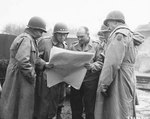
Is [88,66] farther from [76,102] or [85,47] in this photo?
[76,102]

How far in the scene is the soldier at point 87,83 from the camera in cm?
471

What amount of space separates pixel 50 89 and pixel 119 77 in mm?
1437

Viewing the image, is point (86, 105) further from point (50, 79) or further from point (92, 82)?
point (50, 79)

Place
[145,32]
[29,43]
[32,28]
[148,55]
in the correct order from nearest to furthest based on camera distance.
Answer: [29,43] < [32,28] < [148,55] < [145,32]

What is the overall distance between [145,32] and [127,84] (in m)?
20.7

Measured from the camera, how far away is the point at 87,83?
472cm

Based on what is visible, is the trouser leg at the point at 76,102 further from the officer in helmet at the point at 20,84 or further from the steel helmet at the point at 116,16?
the steel helmet at the point at 116,16

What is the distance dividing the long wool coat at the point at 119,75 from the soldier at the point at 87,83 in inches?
25.3

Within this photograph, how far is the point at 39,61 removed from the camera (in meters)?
4.59

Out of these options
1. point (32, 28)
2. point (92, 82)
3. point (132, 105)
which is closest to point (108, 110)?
point (132, 105)

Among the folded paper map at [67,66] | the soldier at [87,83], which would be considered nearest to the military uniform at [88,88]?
the soldier at [87,83]

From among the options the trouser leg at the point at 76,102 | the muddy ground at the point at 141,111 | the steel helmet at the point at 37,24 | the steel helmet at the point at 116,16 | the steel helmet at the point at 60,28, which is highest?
the steel helmet at the point at 116,16

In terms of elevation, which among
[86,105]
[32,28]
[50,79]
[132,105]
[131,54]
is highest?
[32,28]

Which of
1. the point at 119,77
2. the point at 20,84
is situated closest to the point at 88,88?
the point at 119,77
